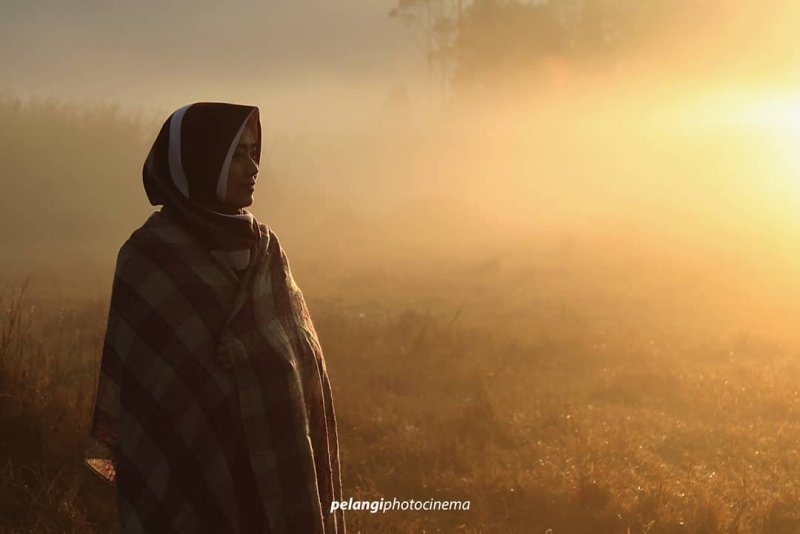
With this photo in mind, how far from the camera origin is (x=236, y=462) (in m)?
2.22

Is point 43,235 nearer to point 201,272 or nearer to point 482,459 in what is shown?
point 482,459

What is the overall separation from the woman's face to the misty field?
1.94m

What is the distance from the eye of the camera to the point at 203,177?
2.28 m

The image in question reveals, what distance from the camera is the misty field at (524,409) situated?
158 inches

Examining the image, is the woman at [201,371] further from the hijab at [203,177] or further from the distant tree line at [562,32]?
the distant tree line at [562,32]

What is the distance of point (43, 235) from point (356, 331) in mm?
11156

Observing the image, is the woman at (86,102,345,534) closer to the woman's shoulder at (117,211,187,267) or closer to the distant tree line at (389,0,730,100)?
the woman's shoulder at (117,211,187,267)

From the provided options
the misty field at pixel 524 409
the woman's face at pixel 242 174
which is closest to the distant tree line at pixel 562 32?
the misty field at pixel 524 409

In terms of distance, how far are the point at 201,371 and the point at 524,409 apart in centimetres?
418

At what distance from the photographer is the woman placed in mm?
2184

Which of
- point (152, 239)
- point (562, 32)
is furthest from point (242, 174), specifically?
point (562, 32)

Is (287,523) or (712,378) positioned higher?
(287,523)

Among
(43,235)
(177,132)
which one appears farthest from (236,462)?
(43,235)

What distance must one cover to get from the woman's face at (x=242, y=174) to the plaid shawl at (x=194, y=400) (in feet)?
0.57
